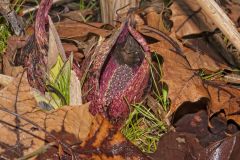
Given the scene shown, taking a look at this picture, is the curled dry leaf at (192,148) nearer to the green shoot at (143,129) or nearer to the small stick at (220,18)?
the green shoot at (143,129)

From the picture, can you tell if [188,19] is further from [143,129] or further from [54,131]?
[54,131]

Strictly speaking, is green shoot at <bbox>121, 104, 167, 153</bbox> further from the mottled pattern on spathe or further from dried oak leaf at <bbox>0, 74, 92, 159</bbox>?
dried oak leaf at <bbox>0, 74, 92, 159</bbox>

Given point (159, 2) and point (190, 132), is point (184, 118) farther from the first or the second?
point (159, 2)

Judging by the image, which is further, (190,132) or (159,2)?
(159,2)

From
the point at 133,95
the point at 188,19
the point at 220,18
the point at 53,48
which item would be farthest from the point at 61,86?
the point at 188,19

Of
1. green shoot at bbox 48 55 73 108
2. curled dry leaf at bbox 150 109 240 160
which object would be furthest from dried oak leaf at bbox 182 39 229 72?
green shoot at bbox 48 55 73 108

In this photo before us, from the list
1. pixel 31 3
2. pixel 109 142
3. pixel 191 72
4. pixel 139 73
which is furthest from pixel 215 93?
pixel 31 3
